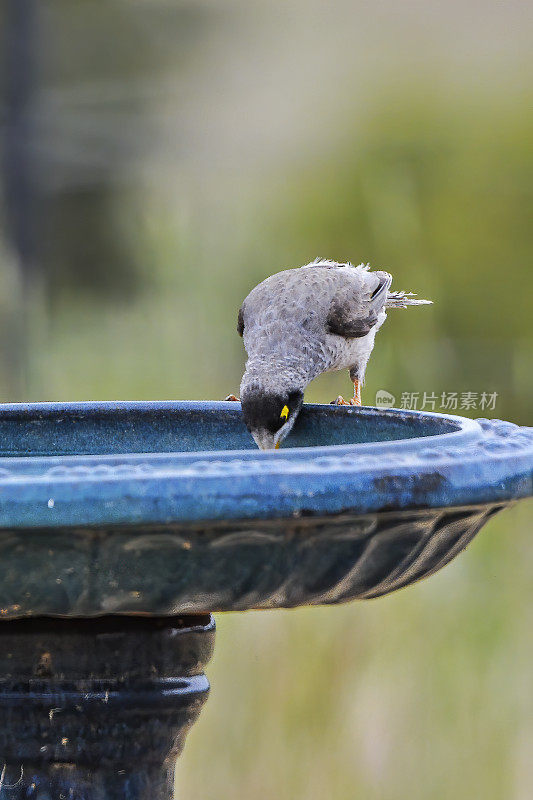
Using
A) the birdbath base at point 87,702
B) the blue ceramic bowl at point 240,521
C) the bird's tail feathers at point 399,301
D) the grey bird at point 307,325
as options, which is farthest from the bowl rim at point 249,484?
the bird's tail feathers at point 399,301

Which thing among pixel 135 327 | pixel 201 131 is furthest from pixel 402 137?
pixel 135 327

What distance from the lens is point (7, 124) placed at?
5.01m

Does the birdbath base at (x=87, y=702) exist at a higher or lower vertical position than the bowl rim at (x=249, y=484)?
lower

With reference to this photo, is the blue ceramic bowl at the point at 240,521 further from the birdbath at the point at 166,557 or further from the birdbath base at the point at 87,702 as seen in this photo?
the birdbath base at the point at 87,702

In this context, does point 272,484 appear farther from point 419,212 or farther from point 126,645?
point 419,212

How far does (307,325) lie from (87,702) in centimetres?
182

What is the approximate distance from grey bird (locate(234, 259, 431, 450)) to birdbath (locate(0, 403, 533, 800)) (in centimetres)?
111

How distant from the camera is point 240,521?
3.03ft

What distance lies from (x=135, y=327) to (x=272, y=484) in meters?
3.59

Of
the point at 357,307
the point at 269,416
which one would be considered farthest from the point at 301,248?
the point at 269,416

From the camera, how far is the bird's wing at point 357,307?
3.07m

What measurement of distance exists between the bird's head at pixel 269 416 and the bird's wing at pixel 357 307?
82cm

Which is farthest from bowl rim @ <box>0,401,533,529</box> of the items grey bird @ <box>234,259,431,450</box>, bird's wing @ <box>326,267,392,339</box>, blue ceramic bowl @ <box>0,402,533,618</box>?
bird's wing @ <box>326,267,392,339</box>

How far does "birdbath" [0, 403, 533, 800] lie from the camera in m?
0.91
